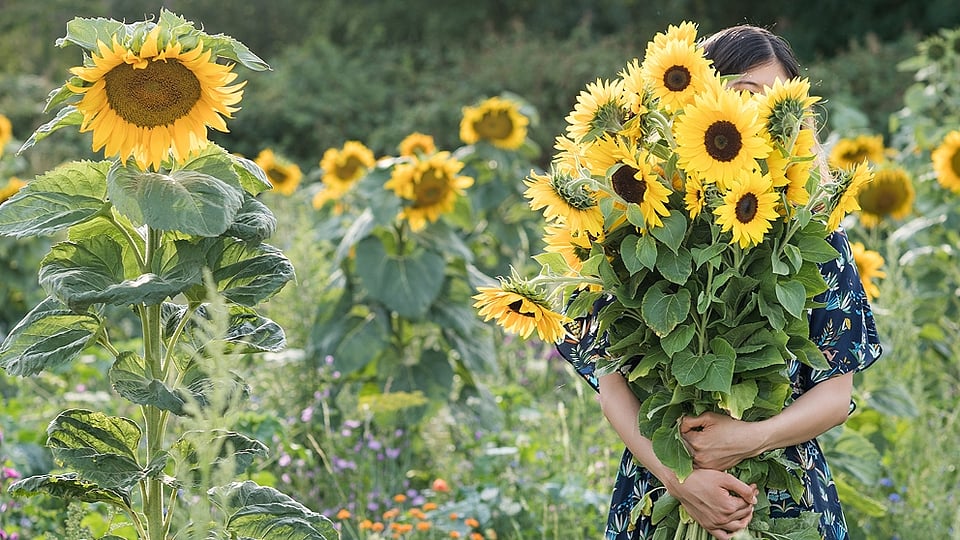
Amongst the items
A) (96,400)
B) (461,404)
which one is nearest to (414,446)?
(461,404)

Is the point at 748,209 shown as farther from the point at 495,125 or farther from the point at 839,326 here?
the point at 495,125

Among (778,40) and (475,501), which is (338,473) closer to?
(475,501)

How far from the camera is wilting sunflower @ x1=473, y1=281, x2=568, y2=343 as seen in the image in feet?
5.92

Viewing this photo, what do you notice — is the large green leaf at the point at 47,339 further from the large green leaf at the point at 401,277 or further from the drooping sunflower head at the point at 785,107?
the large green leaf at the point at 401,277

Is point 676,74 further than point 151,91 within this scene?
Yes

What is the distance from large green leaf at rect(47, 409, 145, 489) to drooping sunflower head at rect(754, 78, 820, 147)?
109cm

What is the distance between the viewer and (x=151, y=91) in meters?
1.71

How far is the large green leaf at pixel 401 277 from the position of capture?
12.9 feet

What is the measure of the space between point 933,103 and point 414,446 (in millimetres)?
3148

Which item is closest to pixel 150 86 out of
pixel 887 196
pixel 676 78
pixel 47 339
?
pixel 47 339

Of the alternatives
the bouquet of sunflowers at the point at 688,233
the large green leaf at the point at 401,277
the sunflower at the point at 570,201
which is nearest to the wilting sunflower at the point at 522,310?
the bouquet of sunflowers at the point at 688,233

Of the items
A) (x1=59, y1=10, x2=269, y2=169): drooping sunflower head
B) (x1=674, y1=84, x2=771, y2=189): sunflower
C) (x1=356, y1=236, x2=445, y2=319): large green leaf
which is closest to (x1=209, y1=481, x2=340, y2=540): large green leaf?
(x1=59, y1=10, x2=269, y2=169): drooping sunflower head

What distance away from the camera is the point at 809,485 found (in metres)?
2.11

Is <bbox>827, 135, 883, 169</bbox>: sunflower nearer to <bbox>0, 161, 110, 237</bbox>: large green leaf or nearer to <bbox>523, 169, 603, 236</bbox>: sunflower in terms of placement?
<bbox>523, 169, 603, 236</bbox>: sunflower
